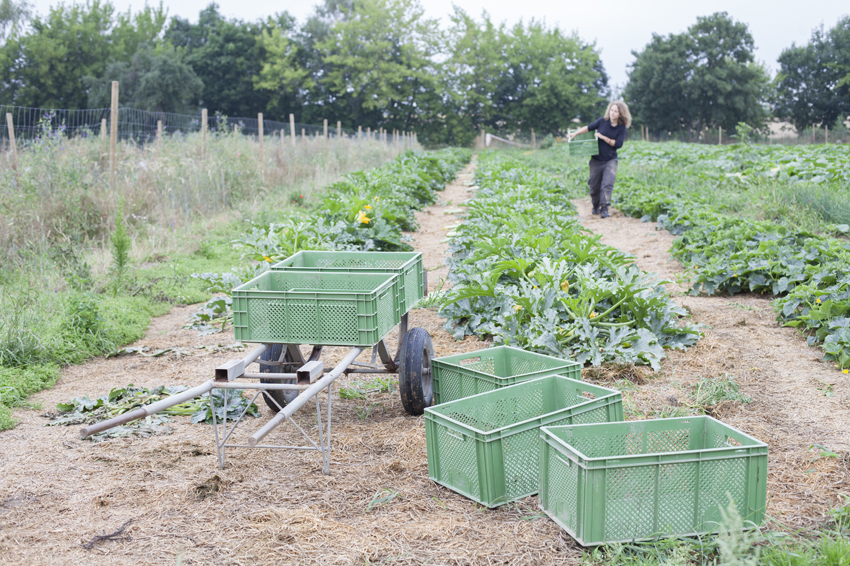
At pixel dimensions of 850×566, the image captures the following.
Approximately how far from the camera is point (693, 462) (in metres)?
2.54

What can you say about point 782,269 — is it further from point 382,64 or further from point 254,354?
point 382,64

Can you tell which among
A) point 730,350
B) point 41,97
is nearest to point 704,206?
point 730,350

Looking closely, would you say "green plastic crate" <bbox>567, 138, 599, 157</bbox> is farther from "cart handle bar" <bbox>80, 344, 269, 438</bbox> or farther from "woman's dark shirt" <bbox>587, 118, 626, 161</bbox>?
"cart handle bar" <bbox>80, 344, 269, 438</bbox>

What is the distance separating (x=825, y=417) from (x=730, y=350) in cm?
123

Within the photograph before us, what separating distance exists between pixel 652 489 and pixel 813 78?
72264 mm

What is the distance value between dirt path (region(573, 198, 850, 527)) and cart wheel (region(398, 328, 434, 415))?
52.5 inches

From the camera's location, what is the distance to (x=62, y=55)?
5219 cm

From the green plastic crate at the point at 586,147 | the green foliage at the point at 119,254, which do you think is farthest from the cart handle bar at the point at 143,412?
the green plastic crate at the point at 586,147

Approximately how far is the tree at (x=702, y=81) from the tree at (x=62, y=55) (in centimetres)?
4672

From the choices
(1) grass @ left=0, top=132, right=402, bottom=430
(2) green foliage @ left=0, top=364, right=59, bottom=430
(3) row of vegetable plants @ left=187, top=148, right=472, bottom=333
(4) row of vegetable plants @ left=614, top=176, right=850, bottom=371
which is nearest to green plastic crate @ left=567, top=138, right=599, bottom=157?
(4) row of vegetable plants @ left=614, top=176, right=850, bottom=371

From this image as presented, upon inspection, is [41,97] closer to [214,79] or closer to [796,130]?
[214,79]

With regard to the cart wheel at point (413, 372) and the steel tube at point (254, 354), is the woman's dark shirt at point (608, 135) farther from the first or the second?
the steel tube at point (254, 354)

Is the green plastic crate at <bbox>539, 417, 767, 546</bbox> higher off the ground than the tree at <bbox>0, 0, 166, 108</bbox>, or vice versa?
the tree at <bbox>0, 0, 166, 108</bbox>

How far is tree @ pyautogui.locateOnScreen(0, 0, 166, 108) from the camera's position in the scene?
5097 cm
